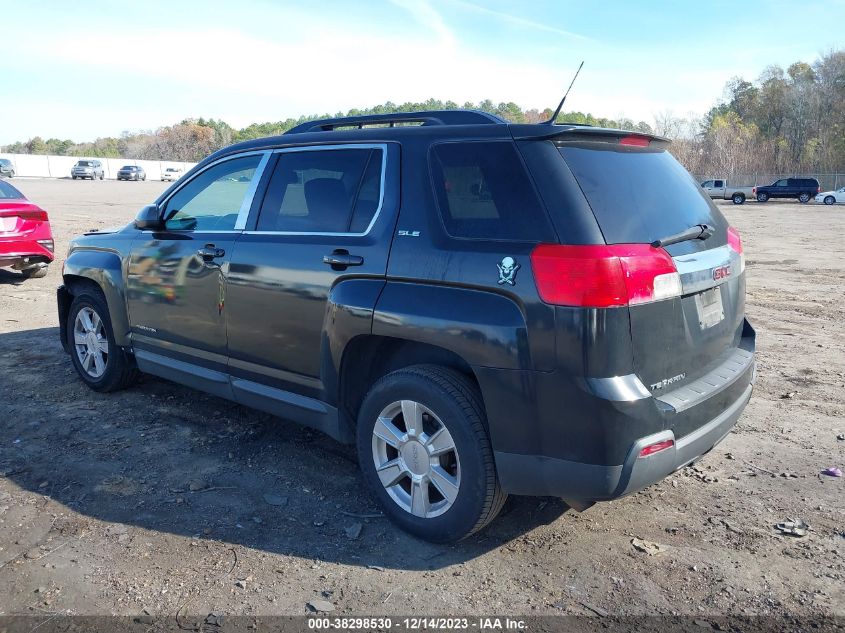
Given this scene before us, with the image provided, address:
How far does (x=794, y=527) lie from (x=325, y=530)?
2401 millimetres

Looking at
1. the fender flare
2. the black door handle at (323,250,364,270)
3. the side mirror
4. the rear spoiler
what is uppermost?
the rear spoiler

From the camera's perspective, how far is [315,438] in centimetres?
484

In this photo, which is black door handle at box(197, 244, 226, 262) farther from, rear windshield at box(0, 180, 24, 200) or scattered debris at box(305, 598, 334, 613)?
rear windshield at box(0, 180, 24, 200)

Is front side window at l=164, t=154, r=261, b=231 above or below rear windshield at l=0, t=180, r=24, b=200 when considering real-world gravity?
above

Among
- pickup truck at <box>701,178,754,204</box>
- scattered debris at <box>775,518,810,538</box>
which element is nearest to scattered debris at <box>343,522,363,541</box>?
scattered debris at <box>775,518,810,538</box>

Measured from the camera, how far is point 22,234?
986 cm

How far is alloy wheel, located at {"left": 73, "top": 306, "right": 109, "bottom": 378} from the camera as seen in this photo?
566cm

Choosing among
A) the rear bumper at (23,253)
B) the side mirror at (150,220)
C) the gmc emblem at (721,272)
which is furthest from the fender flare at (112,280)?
the rear bumper at (23,253)

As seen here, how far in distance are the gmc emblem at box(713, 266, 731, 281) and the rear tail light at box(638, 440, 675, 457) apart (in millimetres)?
888

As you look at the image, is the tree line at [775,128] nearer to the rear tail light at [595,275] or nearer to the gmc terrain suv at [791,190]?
the gmc terrain suv at [791,190]

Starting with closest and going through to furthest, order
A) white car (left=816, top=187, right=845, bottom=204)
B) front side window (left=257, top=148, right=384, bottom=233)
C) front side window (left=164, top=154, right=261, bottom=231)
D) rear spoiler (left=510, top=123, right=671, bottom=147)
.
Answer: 1. rear spoiler (left=510, top=123, right=671, bottom=147)
2. front side window (left=257, top=148, right=384, bottom=233)
3. front side window (left=164, top=154, right=261, bottom=231)
4. white car (left=816, top=187, right=845, bottom=204)

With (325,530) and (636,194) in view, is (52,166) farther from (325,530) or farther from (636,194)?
(636,194)

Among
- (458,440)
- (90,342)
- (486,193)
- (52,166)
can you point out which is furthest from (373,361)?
(52,166)

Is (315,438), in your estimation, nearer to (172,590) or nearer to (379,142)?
(172,590)
